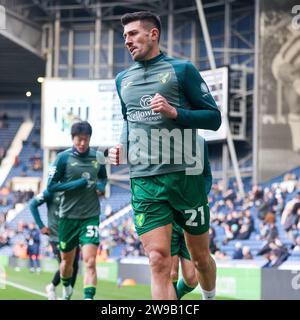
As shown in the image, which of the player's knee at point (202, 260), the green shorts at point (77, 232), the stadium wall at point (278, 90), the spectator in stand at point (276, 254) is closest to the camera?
the player's knee at point (202, 260)

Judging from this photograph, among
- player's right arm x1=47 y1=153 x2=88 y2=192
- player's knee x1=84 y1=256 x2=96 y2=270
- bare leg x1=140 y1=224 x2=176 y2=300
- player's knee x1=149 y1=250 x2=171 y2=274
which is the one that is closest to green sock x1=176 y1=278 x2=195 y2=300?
player's knee x1=84 y1=256 x2=96 y2=270

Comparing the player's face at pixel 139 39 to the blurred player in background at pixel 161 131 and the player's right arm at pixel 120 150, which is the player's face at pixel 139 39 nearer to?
the blurred player in background at pixel 161 131

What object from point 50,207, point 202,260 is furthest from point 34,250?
point 202,260

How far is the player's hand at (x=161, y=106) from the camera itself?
17.9ft

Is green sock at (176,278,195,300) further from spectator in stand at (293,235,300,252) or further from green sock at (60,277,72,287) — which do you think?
spectator in stand at (293,235,300,252)

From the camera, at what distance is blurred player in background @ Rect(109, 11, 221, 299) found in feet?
18.8

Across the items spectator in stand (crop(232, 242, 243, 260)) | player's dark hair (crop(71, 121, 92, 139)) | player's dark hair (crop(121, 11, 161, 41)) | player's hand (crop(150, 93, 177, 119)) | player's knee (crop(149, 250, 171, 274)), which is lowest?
spectator in stand (crop(232, 242, 243, 260))

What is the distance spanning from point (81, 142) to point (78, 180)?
400mm

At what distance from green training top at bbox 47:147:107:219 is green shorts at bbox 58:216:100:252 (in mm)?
64

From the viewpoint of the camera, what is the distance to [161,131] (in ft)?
19.0

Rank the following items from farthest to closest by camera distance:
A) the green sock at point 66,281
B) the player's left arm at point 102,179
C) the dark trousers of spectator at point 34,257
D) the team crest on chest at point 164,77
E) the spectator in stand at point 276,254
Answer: the dark trousers of spectator at point 34,257
the spectator in stand at point 276,254
the green sock at point 66,281
the player's left arm at point 102,179
the team crest on chest at point 164,77

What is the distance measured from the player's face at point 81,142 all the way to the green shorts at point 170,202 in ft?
10.5

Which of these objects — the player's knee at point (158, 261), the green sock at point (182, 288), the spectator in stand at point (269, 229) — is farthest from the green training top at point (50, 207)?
the spectator in stand at point (269, 229)

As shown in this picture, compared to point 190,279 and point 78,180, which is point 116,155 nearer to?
point 190,279
